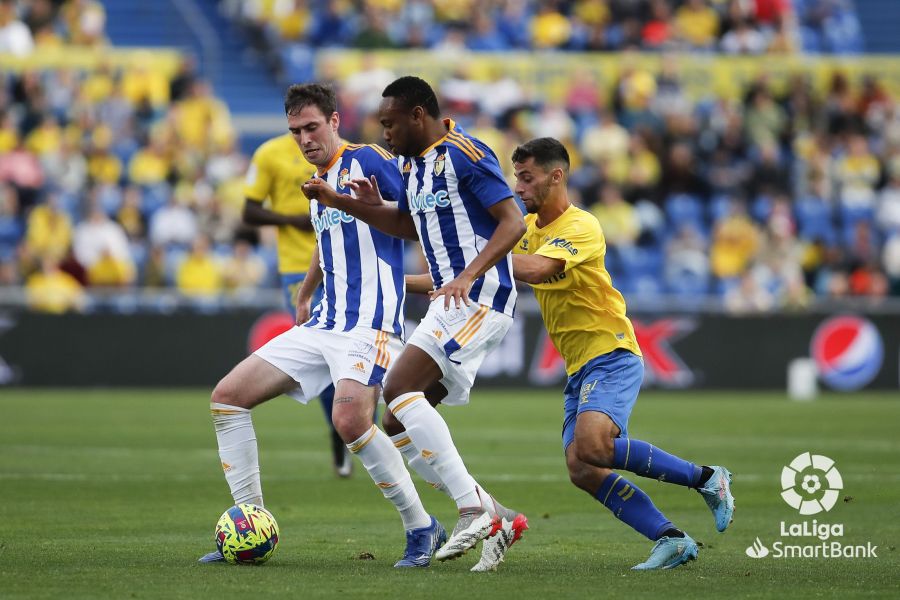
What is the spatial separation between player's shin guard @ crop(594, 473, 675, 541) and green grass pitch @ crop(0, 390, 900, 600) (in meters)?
0.23

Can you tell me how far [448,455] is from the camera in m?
7.22

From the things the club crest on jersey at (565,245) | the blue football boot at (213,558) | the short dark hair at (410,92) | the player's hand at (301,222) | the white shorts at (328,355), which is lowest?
the blue football boot at (213,558)

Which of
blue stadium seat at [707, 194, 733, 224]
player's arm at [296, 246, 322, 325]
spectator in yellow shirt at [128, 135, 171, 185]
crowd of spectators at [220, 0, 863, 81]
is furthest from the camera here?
crowd of spectators at [220, 0, 863, 81]

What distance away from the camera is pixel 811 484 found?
10531 millimetres

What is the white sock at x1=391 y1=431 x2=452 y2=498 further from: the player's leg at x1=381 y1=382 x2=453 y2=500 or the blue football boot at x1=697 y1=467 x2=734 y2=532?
the blue football boot at x1=697 y1=467 x2=734 y2=532

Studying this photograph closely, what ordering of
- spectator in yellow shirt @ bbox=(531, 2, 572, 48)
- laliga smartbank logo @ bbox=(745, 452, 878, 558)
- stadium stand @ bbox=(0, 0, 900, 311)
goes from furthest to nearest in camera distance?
spectator in yellow shirt @ bbox=(531, 2, 572, 48) → stadium stand @ bbox=(0, 0, 900, 311) → laliga smartbank logo @ bbox=(745, 452, 878, 558)

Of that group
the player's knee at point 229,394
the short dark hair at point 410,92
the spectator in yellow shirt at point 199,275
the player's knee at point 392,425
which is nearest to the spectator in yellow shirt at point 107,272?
the spectator in yellow shirt at point 199,275

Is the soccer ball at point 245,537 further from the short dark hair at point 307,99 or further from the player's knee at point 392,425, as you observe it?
the short dark hair at point 307,99

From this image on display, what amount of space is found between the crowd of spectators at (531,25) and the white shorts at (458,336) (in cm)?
1906

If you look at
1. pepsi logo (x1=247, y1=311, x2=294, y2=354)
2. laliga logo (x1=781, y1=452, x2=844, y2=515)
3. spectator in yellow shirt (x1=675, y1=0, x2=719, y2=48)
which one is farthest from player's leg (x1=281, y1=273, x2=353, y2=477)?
spectator in yellow shirt (x1=675, y1=0, x2=719, y2=48)

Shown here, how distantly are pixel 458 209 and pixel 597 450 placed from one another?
1.38 metres

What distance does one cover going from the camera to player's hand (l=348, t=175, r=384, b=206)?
24.3 ft

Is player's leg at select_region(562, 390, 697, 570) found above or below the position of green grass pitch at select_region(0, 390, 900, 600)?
above

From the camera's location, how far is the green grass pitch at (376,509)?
21.9 ft
